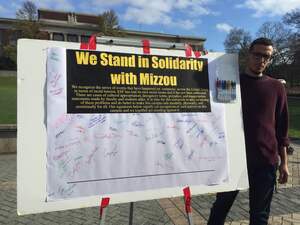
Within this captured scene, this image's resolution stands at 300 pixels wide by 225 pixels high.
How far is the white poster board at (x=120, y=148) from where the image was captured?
2590 millimetres

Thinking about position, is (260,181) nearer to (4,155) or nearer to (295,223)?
(295,223)

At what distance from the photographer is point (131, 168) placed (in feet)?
9.52

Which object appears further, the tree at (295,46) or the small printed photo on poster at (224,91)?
the tree at (295,46)

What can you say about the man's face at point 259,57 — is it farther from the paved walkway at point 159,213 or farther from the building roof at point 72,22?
the building roof at point 72,22

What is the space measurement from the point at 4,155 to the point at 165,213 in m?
5.30

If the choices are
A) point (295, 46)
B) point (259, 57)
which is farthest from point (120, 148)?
point (295, 46)

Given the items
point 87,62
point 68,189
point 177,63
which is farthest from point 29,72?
point 177,63

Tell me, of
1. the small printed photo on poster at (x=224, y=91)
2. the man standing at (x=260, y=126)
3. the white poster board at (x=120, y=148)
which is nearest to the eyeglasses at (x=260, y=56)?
the man standing at (x=260, y=126)

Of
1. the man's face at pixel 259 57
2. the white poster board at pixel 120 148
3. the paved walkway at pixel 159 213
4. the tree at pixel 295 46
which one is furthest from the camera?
the tree at pixel 295 46

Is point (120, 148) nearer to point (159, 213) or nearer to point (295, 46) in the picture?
point (159, 213)

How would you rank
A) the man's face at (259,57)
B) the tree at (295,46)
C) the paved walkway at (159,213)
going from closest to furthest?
1. the man's face at (259,57)
2. the paved walkway at (159,213)
3. the tree at (295,46)

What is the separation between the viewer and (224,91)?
3.28m

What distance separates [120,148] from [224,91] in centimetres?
106

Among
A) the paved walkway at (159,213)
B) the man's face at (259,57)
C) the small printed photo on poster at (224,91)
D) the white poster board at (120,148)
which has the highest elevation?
the man's face at (259,57)
